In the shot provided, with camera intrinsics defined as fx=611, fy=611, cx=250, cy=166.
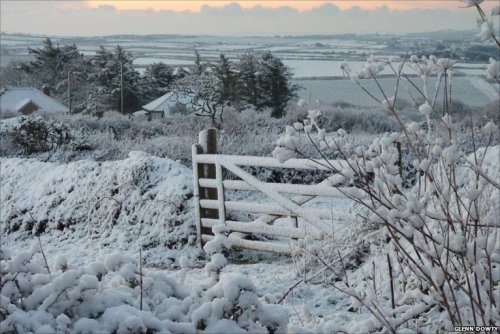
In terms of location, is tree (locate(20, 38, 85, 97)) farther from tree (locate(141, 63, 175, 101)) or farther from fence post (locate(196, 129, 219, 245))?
fence post (locate(196, 129, 219, 245))

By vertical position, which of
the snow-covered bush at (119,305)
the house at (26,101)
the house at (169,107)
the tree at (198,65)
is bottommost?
the house at (26,101)

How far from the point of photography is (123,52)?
42438 millimetres

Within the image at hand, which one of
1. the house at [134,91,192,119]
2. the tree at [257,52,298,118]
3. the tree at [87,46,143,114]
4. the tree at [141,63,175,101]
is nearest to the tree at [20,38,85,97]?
the tree at [87,46,143,114]

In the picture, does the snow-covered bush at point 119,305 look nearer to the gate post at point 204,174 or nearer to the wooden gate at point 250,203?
the wooden gate at point 250,203

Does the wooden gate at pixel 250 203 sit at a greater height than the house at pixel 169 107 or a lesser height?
greater

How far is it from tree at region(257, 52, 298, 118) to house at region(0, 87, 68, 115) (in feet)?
66.3

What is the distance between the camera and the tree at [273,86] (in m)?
30.9

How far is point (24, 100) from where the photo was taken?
47.0 metres

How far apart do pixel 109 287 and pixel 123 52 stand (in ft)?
136

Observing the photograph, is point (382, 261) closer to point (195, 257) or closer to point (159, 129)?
point (195, 257)

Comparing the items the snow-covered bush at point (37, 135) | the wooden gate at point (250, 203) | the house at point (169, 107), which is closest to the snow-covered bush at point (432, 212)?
the wooden gate at point (250, 203)

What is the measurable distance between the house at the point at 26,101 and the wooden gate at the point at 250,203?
4047 cm

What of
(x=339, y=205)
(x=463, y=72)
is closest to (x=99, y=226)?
(x=339, y=205)

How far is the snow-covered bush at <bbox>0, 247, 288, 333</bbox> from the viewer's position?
2.26 metres
